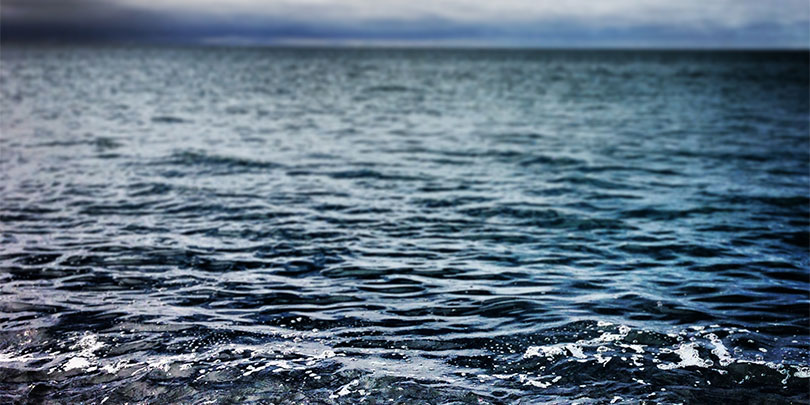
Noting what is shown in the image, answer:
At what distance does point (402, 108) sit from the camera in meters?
47.1

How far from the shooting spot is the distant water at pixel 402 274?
736 cm

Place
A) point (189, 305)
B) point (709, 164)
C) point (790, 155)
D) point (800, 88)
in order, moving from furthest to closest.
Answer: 1. point (800, 88)
2. point (790, 155)
3. point (709, 164)
4. point (189, 305)

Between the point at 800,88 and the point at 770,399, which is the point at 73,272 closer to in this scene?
the point at 770,399

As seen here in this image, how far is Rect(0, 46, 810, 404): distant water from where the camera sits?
24.1ft

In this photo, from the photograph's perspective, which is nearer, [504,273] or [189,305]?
[189,305]

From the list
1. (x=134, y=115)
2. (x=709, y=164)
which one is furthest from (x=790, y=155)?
(x=134, y=115)

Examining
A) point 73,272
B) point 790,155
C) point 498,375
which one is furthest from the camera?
point 790,155

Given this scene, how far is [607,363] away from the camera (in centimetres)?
777

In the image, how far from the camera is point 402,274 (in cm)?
1116

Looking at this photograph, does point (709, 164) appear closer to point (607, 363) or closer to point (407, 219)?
point (407, 219)

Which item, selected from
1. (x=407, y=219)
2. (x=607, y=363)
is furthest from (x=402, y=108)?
(x=607, y=363)

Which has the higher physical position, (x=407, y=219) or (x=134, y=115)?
(x=134, y=115)

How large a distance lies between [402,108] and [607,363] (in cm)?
4035

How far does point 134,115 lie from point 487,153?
79.6 ft
